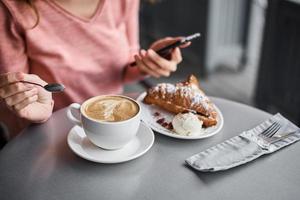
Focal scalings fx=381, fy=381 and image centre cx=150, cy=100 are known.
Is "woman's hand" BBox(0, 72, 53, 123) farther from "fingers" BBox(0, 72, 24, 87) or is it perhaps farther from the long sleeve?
the long sleeve

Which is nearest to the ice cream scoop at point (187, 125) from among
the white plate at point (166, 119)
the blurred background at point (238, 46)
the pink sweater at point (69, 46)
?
the white plate at point (166, 119)

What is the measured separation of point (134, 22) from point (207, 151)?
1.95ft

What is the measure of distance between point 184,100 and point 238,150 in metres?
0.16

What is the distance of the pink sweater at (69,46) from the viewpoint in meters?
0.92

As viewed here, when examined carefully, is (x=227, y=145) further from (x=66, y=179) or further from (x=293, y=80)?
(x=293, y=80)

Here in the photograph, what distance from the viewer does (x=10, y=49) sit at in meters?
0.92

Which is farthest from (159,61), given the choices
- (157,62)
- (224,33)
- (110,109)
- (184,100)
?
(224,33)

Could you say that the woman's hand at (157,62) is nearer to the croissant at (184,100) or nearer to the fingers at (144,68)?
the fingers at (144,68)

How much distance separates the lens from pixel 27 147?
732 millimetres

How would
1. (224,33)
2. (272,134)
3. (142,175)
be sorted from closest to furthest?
(142,175)
(272,134)
(224,33)

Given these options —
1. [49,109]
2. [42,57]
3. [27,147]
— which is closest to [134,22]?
[42,57]

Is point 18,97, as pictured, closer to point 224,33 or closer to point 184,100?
point 184,100

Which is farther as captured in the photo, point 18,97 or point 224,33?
point 224,33

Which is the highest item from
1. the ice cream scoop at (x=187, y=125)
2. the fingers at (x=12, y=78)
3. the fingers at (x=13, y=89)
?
the fingers at (x=12, y=78)
